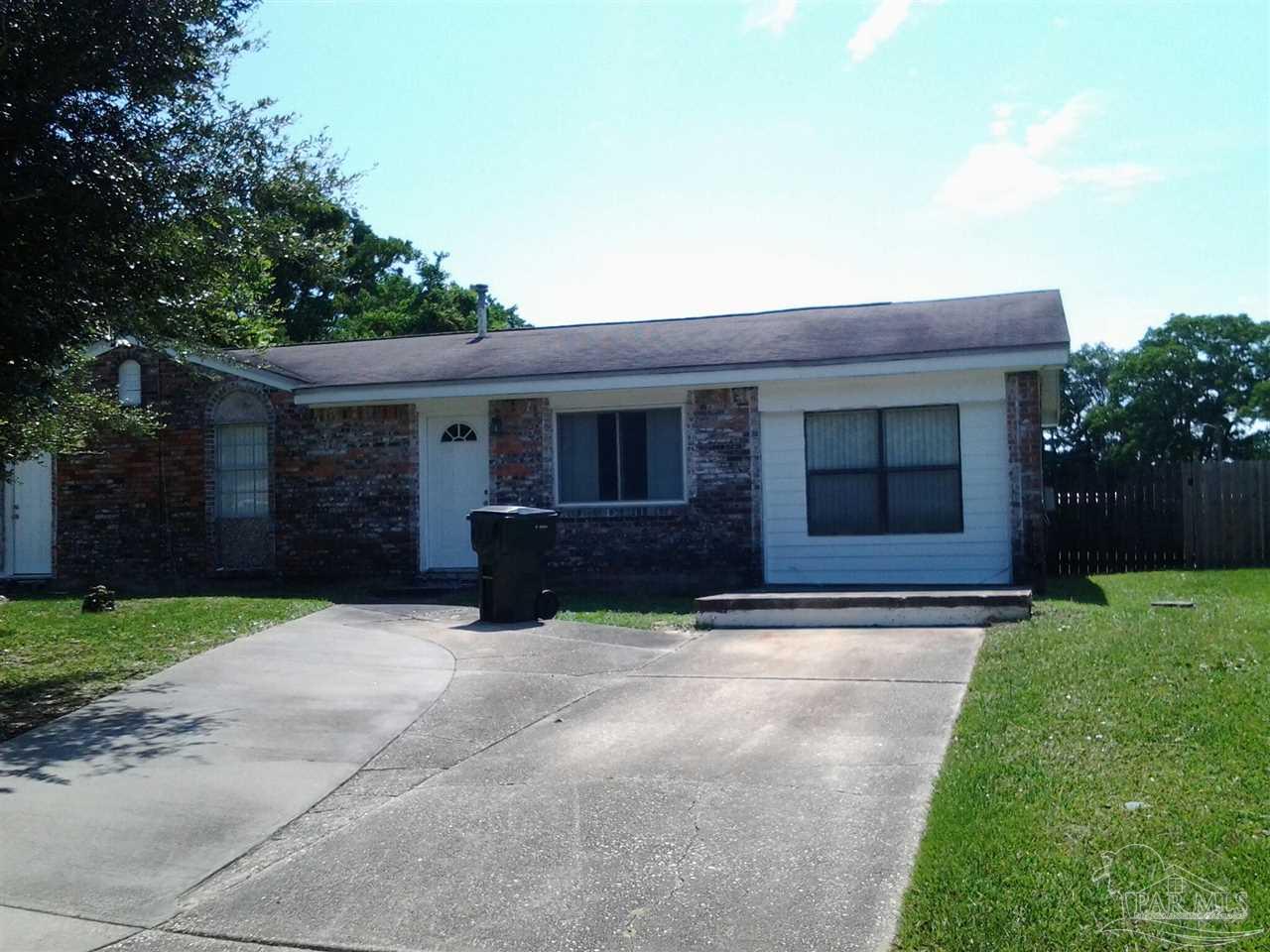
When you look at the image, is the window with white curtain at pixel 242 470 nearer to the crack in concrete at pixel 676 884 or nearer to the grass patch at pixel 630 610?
the grass patch at pixel 630 610

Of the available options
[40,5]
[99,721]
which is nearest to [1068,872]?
[99,721]

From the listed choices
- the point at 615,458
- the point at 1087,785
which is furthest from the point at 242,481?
the point at 1087,785

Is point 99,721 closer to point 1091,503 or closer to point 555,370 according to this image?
point 555,370

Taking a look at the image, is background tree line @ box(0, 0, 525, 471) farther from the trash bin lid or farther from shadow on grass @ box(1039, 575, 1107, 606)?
shadow on grass @ box(1039, 575, 1107, 606)

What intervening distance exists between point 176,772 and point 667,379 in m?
8.97

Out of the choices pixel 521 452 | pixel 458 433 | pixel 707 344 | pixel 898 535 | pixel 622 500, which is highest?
pixel 707 344

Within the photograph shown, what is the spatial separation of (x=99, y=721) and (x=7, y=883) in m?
2.81

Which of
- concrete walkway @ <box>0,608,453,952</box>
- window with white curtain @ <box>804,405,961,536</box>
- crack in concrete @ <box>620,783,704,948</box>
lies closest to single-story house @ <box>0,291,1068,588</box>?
window with white curtain @ <box>804,405,961,536</box>

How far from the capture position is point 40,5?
9.11 m

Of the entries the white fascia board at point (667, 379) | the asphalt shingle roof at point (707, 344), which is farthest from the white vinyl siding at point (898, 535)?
the asphalt shingle roof at point (707, 344)

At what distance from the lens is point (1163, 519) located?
17.8m

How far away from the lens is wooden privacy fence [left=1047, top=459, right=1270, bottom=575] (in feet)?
57.7

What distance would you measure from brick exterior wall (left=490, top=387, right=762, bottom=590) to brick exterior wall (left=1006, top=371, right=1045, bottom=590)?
3.06m

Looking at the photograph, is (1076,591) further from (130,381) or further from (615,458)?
(130,381)
